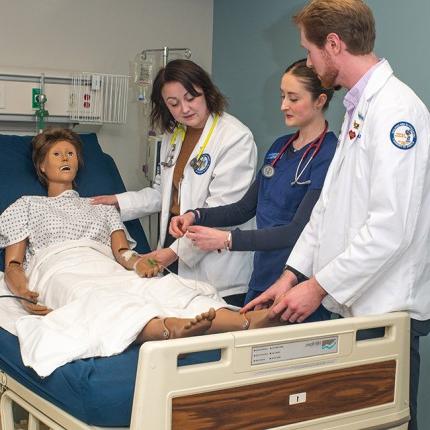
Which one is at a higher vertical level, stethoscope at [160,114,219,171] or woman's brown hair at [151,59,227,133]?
woman's brown hair at [151,59,227,133]

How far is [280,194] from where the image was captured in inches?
104

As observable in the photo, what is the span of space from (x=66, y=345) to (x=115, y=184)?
1.46 metres

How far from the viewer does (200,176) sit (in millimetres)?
3057

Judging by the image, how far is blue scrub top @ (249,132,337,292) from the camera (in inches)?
101

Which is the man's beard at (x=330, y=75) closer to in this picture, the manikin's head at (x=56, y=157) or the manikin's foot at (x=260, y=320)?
the manikin's foot at (x=260, y=320)

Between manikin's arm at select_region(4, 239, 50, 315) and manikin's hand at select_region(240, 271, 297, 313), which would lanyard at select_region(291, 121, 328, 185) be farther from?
manikin's arm at select_region(4, 239, 50, 315)

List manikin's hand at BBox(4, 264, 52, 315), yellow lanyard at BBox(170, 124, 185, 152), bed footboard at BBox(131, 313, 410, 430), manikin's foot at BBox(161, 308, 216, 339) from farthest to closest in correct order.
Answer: yellow lanyard at BBox(170, 124, 185, 152) < manikin's hand at BBox(4, 264, 52, 315) < manikin's foot at BBox(161, 308, 216, 339) < bed footboard at BBox(131, 313, 410, 430)

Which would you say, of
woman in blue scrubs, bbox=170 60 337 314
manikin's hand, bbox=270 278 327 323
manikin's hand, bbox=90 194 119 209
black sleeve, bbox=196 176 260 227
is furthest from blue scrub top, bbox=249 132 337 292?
manikin's hand, bbox=90 194 119 209

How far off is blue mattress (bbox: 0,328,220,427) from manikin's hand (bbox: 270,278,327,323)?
278 millimetres

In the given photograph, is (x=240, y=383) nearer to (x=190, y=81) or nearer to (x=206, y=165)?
(x=206, y=165)

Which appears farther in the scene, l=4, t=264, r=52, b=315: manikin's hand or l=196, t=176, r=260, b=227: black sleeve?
l=196, t=176, r=260, b=227: black sleeve

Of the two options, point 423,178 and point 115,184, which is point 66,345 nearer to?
point 423,178

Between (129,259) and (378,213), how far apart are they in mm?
1290

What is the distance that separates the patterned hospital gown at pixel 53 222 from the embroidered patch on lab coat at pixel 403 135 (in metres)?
1.54
